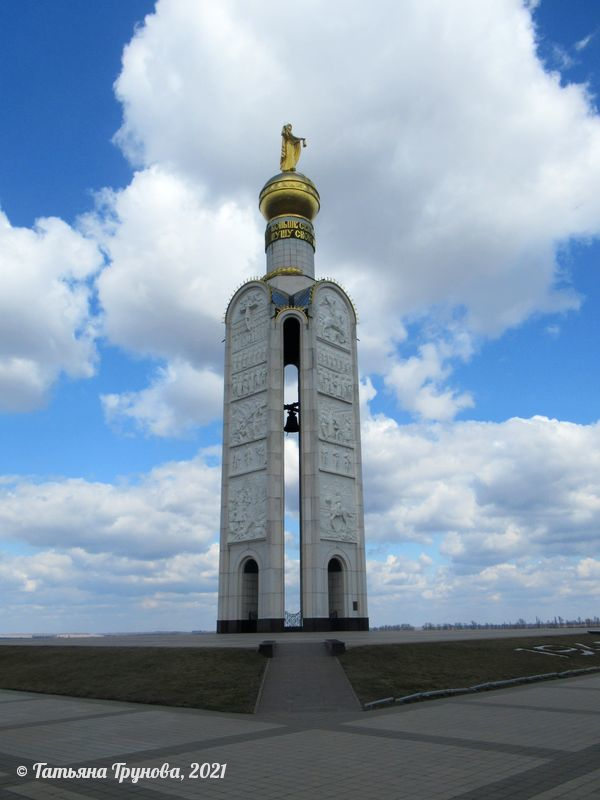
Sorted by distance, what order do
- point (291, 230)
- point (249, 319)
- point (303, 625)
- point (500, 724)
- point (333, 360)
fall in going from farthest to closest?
point (291, 230) < point (249, 319) < point (333, 360) < point (303, 625) < point (500, 724)

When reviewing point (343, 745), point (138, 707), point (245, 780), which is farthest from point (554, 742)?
point (138, 707)

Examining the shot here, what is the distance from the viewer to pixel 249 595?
32812 millimetres

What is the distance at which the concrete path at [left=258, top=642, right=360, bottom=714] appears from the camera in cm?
1276

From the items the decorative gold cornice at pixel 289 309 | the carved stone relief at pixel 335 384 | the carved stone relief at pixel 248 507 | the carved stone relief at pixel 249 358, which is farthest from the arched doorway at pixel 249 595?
the decorative gold cornice at pixel 289 309

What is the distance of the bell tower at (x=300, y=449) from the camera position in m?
31.1

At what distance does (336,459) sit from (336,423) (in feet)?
6.23

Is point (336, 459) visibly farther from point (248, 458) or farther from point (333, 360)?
point (333, 360)

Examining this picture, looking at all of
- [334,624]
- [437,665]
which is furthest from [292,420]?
[437,665]

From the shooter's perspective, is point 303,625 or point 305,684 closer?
Answer: point 305,684

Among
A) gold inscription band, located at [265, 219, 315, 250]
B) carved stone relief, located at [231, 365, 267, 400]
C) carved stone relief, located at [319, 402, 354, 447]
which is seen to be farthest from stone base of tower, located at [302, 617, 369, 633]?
gold inscription band, located at [265, 219, 315, 250]

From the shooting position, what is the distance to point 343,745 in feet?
30.3

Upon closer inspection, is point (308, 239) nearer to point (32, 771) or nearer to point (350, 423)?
point (350, 423)

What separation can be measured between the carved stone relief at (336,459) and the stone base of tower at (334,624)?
6986mm

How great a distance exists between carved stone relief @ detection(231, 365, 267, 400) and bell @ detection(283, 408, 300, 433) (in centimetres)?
244
